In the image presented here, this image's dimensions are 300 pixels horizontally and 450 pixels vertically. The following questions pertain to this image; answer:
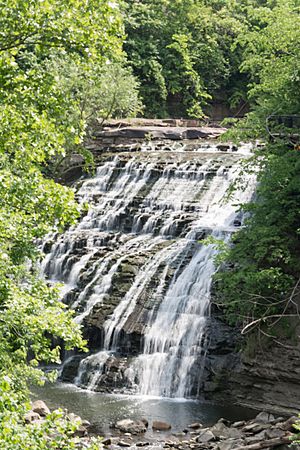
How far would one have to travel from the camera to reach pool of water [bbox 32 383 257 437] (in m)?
17.1

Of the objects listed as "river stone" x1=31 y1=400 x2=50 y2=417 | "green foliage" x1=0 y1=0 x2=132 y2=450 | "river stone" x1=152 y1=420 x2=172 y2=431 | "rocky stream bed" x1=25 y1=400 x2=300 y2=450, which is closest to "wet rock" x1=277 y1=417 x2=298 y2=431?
"rocky stream bed" x1=25 y1=400 x2=300 y2=450

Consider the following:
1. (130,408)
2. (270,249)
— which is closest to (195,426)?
(130,408)

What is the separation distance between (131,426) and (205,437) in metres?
1.85

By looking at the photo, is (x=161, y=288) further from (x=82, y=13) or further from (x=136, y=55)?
(x=136, y=55)

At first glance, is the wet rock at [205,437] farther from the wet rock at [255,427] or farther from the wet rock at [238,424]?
the wet rock at [238,424]

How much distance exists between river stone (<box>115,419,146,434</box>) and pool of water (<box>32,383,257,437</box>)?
0.63ft

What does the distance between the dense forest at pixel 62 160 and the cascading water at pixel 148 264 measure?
4.80 ft

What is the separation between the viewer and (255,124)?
19766mm

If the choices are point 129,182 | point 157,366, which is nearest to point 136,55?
point 129,182

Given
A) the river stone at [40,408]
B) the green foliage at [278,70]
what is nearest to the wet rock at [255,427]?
the river stone at [40,408]

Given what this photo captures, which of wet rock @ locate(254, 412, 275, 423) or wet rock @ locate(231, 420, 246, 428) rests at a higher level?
wet rock @ locate(254, 412, 275, 423)

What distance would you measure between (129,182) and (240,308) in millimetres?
13249

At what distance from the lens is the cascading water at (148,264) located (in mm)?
20406

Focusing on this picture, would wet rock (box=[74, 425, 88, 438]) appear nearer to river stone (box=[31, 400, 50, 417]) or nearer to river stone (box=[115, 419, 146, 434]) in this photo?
river stone (box=[115, 419, 146, 434])
